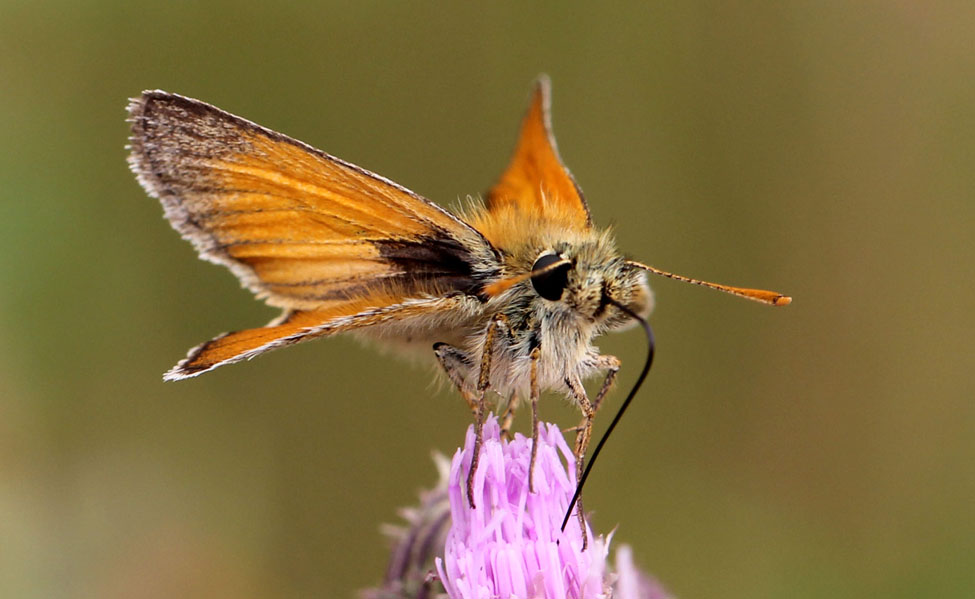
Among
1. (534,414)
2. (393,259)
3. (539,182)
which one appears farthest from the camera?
(539,182)

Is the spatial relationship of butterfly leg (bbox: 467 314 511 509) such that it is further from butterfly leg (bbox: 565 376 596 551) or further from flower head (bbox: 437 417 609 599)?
butterfly leg (bbox: 565 376 596 551)

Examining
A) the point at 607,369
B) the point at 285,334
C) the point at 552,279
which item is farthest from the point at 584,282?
the point at 285,334

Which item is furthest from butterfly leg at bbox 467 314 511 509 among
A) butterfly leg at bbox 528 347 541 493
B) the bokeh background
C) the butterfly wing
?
the bokeh background

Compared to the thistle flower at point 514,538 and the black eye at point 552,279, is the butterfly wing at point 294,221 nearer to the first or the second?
the black eye at point 552,279

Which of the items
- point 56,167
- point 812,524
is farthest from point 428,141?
point 812,524

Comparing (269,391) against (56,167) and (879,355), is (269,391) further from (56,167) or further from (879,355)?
(879,355)

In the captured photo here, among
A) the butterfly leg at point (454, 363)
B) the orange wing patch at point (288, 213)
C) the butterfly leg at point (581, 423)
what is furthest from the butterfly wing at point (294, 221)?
the butterfly leg at point (581, 423)

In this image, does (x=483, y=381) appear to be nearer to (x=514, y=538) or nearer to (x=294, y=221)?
(x=514, y=538)
